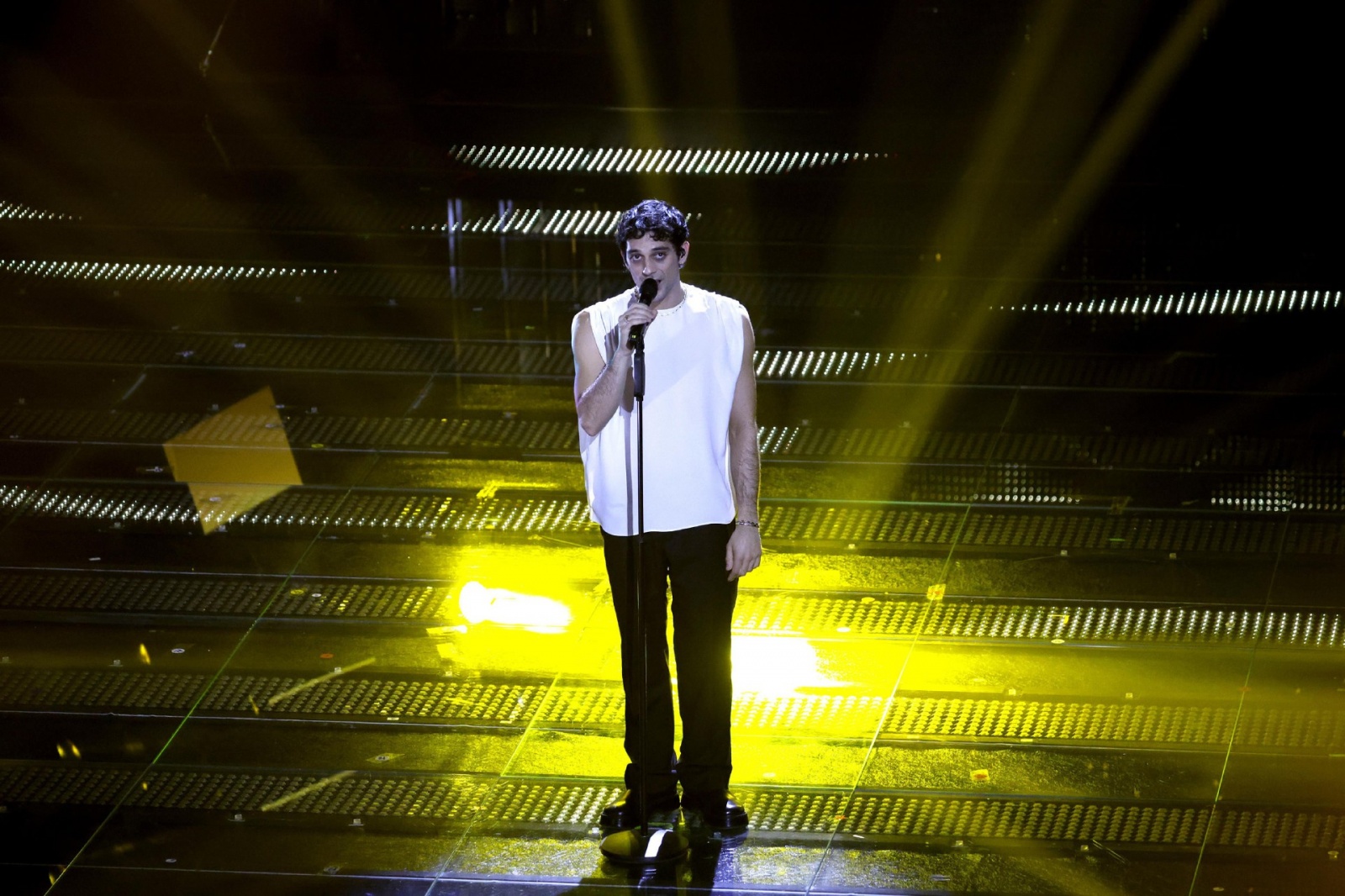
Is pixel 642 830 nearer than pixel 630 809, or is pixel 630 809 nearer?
pixel 642 830

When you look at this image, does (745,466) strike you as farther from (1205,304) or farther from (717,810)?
(1205,304)

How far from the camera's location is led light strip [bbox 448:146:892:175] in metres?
9.05

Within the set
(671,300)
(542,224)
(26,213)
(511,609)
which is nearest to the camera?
(671,300)

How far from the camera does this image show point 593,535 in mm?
5402

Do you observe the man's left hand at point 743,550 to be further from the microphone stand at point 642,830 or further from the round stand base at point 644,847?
the round stand base at point 644,847

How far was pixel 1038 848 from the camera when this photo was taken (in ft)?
11.4

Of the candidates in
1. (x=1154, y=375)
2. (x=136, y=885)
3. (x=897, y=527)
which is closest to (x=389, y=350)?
(x=897, y=527)

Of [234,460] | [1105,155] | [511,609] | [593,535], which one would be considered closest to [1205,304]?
[1105,155]

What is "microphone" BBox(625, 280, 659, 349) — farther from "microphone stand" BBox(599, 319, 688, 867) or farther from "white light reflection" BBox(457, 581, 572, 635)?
"white light reflection" BBox(457, 581, 572, 635)

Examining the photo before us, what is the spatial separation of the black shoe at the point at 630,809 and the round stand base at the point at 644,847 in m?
0.09

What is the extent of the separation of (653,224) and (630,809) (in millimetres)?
Answer: 1327

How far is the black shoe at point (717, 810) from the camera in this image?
352 centimetres

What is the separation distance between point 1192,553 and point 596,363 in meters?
2.69

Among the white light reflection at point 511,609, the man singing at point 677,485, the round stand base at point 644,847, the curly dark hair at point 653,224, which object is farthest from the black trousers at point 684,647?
the white light reflection at point 511,609
